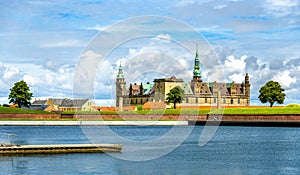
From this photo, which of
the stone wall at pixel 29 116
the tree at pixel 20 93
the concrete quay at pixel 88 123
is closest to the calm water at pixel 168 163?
the concrete quay at pixel 88 123

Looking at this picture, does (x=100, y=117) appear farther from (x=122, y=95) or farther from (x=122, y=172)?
(x=122, y=172)

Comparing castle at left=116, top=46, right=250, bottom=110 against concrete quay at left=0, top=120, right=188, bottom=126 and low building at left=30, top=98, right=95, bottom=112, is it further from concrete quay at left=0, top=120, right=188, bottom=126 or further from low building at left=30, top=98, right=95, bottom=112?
concrete quay at left=0, top=120, right=188, bottom=126

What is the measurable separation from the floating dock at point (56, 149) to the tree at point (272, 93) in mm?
105849

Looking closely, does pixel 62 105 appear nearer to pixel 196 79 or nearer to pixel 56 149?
pixel 196 79

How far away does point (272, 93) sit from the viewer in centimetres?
14712

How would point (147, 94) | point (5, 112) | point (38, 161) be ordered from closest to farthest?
point (38, 161) < point (5, 112) < point (147, 94)

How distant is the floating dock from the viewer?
142ft

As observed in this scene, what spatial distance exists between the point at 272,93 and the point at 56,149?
4290 inches

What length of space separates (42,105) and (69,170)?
15580 cm

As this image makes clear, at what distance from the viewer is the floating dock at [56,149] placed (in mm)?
43312

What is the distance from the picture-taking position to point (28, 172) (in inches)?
1375

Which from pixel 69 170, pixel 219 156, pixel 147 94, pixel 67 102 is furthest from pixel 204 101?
pixel 69 170

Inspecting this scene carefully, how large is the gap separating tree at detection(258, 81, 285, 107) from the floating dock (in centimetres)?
10585

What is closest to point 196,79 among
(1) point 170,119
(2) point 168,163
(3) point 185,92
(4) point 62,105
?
(3) point 185,92
